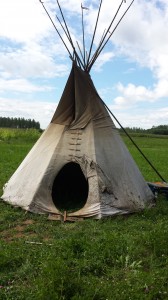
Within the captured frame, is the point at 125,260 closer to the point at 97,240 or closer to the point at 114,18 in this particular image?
the point at 97,240

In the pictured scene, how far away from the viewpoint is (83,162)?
8453mm

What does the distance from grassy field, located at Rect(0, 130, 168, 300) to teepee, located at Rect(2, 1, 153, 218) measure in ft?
1.49

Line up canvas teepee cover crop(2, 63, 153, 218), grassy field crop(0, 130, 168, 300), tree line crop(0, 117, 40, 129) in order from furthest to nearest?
tree line crop(0, 117, 40, 129) < canvas teepee cover crop(2, 63, 153, 218) < grassy field crop(0, 130, 168, 300)

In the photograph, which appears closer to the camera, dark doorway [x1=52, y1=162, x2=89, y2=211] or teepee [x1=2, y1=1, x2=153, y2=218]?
teepee [x1=2, y1=1, x2=153, y2=218]

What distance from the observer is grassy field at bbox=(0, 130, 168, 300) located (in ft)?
14.4

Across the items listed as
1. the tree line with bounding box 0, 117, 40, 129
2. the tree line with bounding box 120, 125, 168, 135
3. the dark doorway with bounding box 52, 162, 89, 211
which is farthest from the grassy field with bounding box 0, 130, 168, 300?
the tree line with bounding box 0, 117, 40, 129

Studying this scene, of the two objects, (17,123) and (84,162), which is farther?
(17,123)

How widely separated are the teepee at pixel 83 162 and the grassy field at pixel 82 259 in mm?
454

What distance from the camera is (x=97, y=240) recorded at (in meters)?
6.05

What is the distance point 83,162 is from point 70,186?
2.37 metres

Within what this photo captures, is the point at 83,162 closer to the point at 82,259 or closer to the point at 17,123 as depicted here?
the point at 82,259

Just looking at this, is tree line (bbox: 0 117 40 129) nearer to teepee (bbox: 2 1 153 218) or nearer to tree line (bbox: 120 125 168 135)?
tree line (bbox: 120 125 168 135)

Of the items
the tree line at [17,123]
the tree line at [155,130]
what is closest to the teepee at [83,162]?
the tree line at [155,130]

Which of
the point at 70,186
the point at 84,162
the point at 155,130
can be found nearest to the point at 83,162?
the point at 84,162
